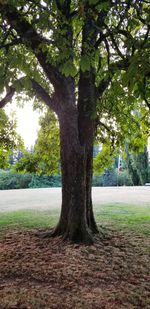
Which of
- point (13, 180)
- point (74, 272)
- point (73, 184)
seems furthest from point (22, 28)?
point (13, 180)

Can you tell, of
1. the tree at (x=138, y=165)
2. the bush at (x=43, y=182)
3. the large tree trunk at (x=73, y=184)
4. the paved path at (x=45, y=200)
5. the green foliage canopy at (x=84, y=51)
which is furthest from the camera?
the tree at (x=138, y=165)

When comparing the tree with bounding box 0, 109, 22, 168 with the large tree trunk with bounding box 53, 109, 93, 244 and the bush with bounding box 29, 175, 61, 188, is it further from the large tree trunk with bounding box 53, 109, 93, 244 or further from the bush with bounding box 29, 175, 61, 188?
the bush with bounding box 29, 175, 61, 188

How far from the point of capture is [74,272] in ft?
17.4

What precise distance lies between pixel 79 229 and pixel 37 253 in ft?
4.13

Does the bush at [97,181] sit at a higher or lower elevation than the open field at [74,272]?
higher

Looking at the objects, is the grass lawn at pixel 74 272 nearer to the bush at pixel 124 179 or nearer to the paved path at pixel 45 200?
the paved path at pixel 45 200

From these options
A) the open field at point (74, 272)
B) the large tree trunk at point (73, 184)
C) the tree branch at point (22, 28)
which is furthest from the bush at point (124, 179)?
the tree branch at point (22, 28)

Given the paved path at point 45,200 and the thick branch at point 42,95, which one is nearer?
the thick branch at point 42,95

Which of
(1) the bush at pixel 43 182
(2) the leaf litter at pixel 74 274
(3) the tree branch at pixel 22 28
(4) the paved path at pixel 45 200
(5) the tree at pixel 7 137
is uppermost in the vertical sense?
(3) the tree branch at pixel 22 28

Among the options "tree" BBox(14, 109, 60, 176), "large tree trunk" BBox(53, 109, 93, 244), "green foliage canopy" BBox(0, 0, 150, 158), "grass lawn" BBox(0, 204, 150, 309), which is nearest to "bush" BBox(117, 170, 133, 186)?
"tree" BBox(14, 109, 60, 176)

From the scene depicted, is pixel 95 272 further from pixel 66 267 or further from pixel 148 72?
pixel 148 72

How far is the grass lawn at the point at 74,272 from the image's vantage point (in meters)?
4.10

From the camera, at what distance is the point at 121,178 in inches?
1635

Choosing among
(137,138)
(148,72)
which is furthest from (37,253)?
(137,138)
